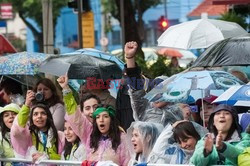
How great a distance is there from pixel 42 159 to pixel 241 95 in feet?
6.57

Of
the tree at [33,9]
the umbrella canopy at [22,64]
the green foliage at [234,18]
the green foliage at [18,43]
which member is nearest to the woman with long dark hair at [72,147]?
the umbrella canopy at [22,64]

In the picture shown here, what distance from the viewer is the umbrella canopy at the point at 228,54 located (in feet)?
35.8

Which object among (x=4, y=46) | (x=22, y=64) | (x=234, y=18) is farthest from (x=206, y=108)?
(x=4, y=46)

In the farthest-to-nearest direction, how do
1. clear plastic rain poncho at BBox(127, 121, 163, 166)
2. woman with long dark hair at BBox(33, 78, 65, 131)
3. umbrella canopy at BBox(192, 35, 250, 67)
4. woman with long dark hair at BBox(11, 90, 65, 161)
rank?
woman with long dark hair at BBox(33, 78, 65, 131) → umbrella canopy at BBox(192, 35, 250, 67) → woman with long dark hair at BBox(11, 90, 65, 161) → clear plastic rain poncho at BBox(127, 121, 163, 166)

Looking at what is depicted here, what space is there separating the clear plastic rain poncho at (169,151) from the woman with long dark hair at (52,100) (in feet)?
9.58

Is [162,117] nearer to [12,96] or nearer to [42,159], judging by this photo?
[42,159]

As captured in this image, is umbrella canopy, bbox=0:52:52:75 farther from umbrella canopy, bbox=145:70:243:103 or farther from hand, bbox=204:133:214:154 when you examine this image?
hand, bbox=204:133:214:154

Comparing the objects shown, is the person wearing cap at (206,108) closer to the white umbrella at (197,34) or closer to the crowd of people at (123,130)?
the crowd of people at (123,130)

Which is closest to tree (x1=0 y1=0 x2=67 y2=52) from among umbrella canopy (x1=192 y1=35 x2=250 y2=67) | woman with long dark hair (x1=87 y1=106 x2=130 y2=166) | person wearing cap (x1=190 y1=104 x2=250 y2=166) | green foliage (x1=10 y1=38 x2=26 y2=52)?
green foliage (x1=10 y1=38 x2=26 y2=52)

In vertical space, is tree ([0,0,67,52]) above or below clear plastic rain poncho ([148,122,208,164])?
above

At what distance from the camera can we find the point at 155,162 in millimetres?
8273

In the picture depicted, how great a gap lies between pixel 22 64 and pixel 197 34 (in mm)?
2805

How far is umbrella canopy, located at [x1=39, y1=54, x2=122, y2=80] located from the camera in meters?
12.3

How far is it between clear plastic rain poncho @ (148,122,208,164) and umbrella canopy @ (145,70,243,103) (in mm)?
1126
